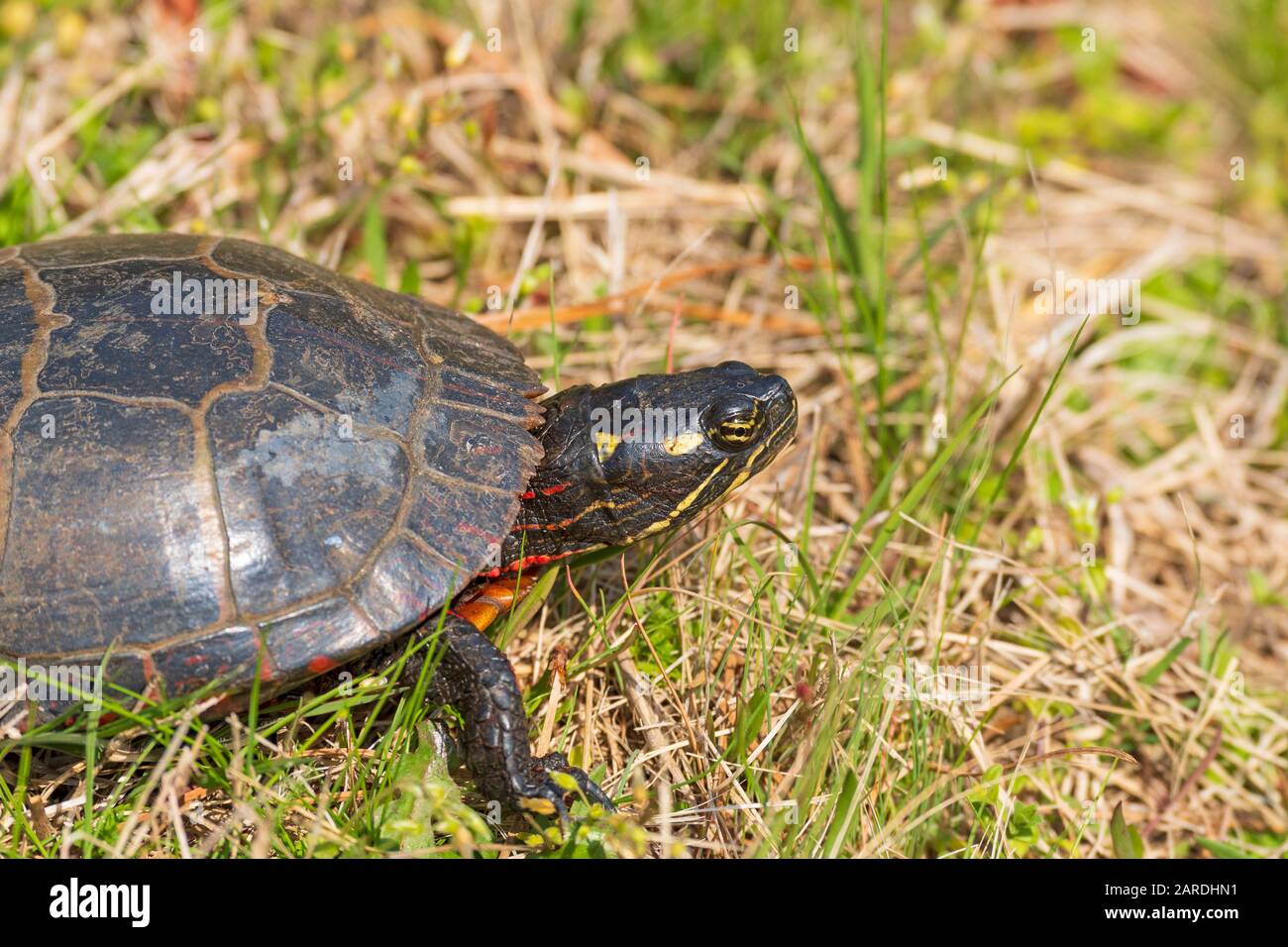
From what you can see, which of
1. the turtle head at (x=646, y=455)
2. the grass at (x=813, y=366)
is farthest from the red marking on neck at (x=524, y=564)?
the grass at (x=813, y=366)

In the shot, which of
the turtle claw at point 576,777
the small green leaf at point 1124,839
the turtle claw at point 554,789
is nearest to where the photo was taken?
the turtle claw at point 554,789

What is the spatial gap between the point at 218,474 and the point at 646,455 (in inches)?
56.6

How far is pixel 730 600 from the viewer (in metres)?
3.96

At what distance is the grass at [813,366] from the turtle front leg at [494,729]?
0.12 m

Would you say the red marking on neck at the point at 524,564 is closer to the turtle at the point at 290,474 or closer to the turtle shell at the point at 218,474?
the turtle at the point at 290,474

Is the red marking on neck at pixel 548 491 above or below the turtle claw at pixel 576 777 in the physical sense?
above

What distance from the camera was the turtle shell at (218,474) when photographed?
311 centimetres

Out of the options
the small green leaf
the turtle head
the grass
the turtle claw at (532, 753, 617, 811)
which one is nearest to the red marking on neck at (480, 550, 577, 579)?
the turtle head

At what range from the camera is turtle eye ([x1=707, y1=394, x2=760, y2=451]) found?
3.71 meters

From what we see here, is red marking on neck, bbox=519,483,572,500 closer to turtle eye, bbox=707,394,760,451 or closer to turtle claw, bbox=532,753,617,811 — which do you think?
turtle eye, bbox=707,394,760,451

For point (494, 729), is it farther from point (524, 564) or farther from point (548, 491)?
point (548, 491)

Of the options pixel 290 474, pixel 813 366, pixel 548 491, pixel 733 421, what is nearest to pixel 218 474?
pixel 290 474

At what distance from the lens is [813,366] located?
5.23 meters

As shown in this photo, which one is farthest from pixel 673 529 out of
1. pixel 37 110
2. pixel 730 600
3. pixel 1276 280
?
pixel 1276 280
